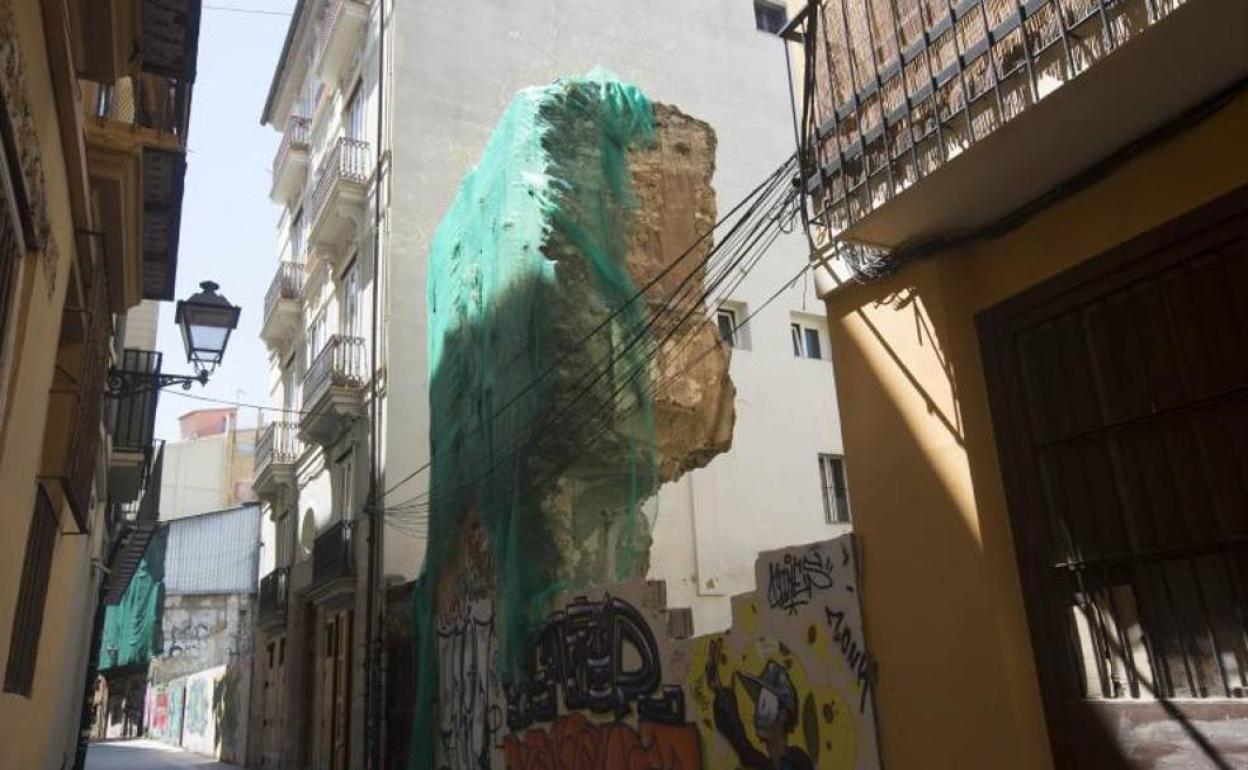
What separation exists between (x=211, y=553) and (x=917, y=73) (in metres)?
30.3

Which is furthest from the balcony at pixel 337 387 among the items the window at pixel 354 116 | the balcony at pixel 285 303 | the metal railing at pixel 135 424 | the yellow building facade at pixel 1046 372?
the yellow building facade at pixel 1046 372

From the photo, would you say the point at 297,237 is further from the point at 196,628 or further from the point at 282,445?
the point at 196,628

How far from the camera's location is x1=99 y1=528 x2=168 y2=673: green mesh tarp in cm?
2575

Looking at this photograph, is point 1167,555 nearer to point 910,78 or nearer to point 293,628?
point 910,78

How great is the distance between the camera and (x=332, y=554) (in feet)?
52.5

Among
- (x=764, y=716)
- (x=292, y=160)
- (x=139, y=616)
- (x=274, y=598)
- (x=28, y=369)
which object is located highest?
(x=292, y=160)

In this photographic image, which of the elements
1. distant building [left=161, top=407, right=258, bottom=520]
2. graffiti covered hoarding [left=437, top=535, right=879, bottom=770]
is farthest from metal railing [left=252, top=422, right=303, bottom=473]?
distant building [left=161, top=407, right=258, bottom=520]

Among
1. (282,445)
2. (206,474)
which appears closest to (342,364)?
(282,445)

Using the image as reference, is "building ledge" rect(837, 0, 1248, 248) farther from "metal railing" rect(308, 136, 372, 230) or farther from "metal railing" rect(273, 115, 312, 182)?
"metal railing" rect(273, 115, 312, 182)

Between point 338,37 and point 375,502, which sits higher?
point 338,37

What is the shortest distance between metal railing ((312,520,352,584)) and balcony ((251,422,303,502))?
3953mm

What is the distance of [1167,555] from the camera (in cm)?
395

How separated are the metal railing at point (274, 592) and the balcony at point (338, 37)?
34.1 ft

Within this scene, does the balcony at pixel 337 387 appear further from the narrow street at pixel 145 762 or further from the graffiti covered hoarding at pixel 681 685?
the narrow street at pixel 145 762
